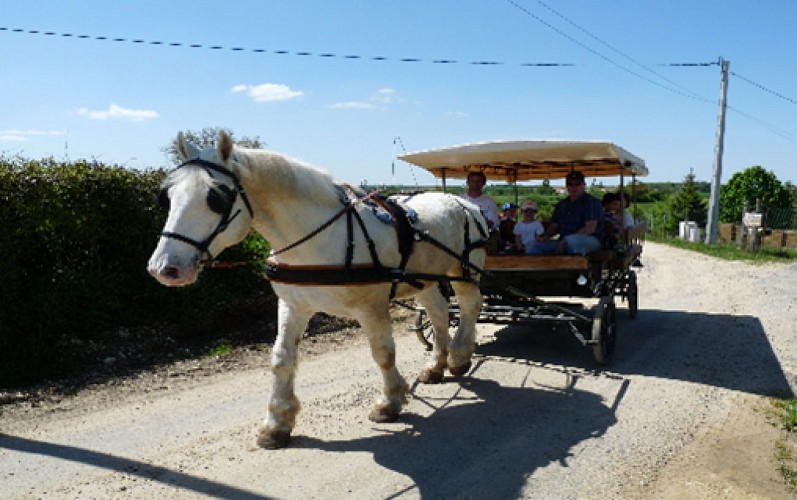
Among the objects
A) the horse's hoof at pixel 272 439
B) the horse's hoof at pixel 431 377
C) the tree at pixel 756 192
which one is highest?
the tree at pixel 756 192

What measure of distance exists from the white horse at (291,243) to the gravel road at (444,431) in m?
0.50

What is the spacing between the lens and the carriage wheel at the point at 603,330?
Answer: 5.86 meters

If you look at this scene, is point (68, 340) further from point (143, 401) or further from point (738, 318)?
point (738, 318)

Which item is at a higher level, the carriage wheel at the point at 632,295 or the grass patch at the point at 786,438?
the carriage wheel at the point at 632,295

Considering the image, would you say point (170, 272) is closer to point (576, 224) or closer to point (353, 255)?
point (353, 255)

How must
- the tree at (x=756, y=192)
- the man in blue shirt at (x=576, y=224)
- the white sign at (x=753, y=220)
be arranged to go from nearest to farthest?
the man in blue shirt at (x=576, y=224) → the white sign at (x=753, y=220) → the tree at (x=756, y=192)

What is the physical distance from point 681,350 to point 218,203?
5628 millimetres

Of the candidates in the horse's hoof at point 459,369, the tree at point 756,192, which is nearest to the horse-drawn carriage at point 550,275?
the horse's hoof at point 459,369

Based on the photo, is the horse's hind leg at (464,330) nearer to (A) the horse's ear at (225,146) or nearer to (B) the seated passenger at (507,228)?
(B) the seated passenger at (507,228)

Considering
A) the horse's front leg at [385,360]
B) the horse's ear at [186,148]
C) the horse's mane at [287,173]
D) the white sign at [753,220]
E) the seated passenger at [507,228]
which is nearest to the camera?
the horse's ear at [186,148]

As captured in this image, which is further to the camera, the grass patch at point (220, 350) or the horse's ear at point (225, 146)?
the grass patch at point (220, 350)

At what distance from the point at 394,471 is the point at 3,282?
4728 millimetres

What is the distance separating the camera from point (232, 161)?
3.50m

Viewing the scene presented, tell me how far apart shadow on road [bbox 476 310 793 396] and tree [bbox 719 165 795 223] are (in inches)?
1054
